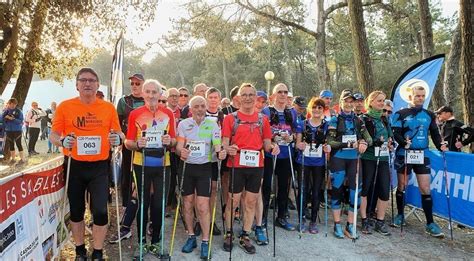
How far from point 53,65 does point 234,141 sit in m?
10.8

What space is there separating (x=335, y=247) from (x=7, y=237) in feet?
13.4

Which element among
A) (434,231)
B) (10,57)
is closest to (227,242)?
(434,231)

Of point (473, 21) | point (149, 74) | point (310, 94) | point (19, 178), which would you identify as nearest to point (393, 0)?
point (473, 21)

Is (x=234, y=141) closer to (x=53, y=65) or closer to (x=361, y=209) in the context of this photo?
(x=361, y=209)

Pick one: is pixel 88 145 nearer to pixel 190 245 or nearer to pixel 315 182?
pixel 190 245

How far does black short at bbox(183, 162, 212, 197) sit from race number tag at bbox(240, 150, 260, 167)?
460 millimetres

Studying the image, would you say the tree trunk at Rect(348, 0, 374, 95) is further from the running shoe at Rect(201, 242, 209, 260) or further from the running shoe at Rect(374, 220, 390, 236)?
the running shoe at Rect(201, 242, 209, 260)

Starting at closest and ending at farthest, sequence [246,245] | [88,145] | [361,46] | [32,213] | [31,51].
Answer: [32,213]
[88,145]
[246,245]
[361,46]
[31,51]

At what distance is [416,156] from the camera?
600 centimetres

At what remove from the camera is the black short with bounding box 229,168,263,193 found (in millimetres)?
4922

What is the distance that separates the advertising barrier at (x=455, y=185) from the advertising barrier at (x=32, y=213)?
5832mm

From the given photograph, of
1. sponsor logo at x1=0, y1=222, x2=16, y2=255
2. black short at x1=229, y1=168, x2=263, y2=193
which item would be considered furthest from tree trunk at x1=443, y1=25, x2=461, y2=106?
sponsor logo at x1=0, y1=222, x2=16, y2=255

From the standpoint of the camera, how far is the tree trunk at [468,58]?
7.56 metres

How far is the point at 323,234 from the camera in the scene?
5.83m
